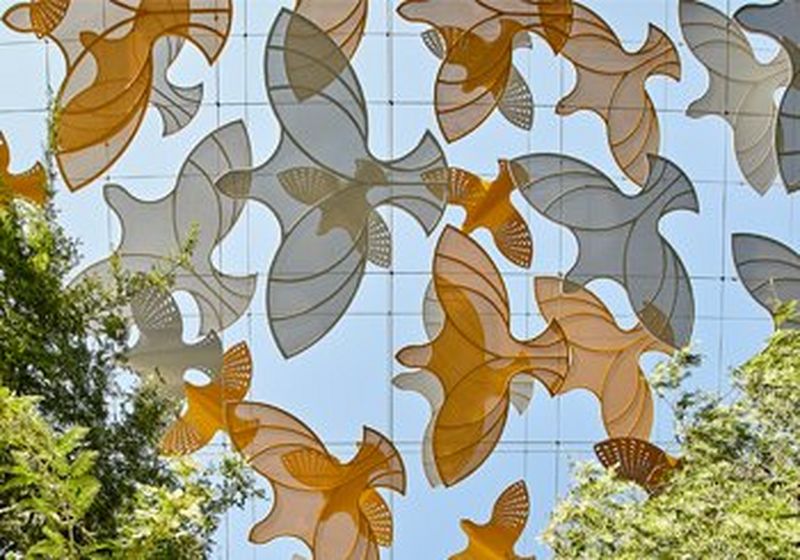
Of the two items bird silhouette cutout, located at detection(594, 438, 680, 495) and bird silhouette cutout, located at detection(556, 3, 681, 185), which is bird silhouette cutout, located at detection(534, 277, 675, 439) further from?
bird silhouette cutout, located at detection(556, 3, 681, 185)

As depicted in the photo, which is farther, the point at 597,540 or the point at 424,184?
the point at 424,184

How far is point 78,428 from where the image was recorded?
3373mm

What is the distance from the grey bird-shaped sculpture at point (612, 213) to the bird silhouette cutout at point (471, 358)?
0.61 m

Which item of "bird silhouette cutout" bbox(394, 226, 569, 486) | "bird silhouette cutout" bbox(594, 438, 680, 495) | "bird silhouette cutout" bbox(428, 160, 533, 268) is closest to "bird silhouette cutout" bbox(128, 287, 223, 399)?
"bird silhouette cutout" bbox(394, 226, 569, 486)

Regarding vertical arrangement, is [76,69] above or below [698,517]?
above

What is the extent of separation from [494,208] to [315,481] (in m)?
2.52

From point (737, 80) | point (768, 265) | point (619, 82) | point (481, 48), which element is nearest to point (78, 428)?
point (481, 48)

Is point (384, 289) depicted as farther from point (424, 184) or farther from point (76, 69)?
point (76, 69)

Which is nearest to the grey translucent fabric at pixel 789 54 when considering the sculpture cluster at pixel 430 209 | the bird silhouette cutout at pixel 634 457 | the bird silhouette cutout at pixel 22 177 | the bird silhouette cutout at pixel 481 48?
the sculpture cluster at pixel 430 209

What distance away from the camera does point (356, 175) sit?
8453mm

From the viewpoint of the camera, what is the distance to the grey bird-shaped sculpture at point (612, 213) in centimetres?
867

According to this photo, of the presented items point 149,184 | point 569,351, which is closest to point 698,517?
point 569,351

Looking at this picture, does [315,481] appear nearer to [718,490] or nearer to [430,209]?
[430,209]

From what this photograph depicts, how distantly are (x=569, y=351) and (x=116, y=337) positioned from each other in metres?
4.10
